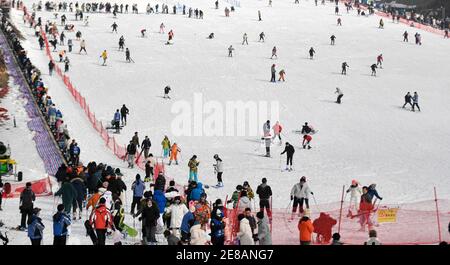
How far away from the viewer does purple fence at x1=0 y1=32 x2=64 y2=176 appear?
25.9m

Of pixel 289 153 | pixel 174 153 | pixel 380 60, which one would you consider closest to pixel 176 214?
pixel 289 153

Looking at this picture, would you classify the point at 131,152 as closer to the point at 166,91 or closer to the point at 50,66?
the point at 166,91

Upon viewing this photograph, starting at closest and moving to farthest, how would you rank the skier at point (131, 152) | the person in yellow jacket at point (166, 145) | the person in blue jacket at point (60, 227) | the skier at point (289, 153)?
the person in blue jacket at point (60, 227) → the skier at point (131, 152) → the skier at point (289, 153) → the person in yellow jacket at point (166, 145)

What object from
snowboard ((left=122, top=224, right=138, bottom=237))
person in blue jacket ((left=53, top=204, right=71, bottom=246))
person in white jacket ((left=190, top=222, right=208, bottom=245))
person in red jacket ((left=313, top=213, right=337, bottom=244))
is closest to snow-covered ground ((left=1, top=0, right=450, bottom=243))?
person in red jacket ((left=313, top=213, right=337, bottom=244))

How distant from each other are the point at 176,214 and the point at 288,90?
27353mm

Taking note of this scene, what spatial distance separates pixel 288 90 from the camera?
4231cm

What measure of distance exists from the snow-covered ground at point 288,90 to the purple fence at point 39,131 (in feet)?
4.54

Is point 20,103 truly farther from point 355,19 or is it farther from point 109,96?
point 355,19

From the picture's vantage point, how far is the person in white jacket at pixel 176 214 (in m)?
15.6

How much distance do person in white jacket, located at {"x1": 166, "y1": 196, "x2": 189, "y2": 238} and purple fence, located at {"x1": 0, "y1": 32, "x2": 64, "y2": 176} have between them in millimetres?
9619

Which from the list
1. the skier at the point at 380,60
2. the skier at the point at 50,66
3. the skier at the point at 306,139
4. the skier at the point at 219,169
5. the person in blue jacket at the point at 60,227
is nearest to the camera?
the person in blue jacket at the point at 60,227

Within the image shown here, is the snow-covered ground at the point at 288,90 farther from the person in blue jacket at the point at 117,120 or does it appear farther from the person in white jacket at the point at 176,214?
the person in white jacket at the point at 176,214

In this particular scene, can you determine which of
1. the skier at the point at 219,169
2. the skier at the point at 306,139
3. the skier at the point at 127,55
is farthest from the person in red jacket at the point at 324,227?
the skier at the point at 127,55
